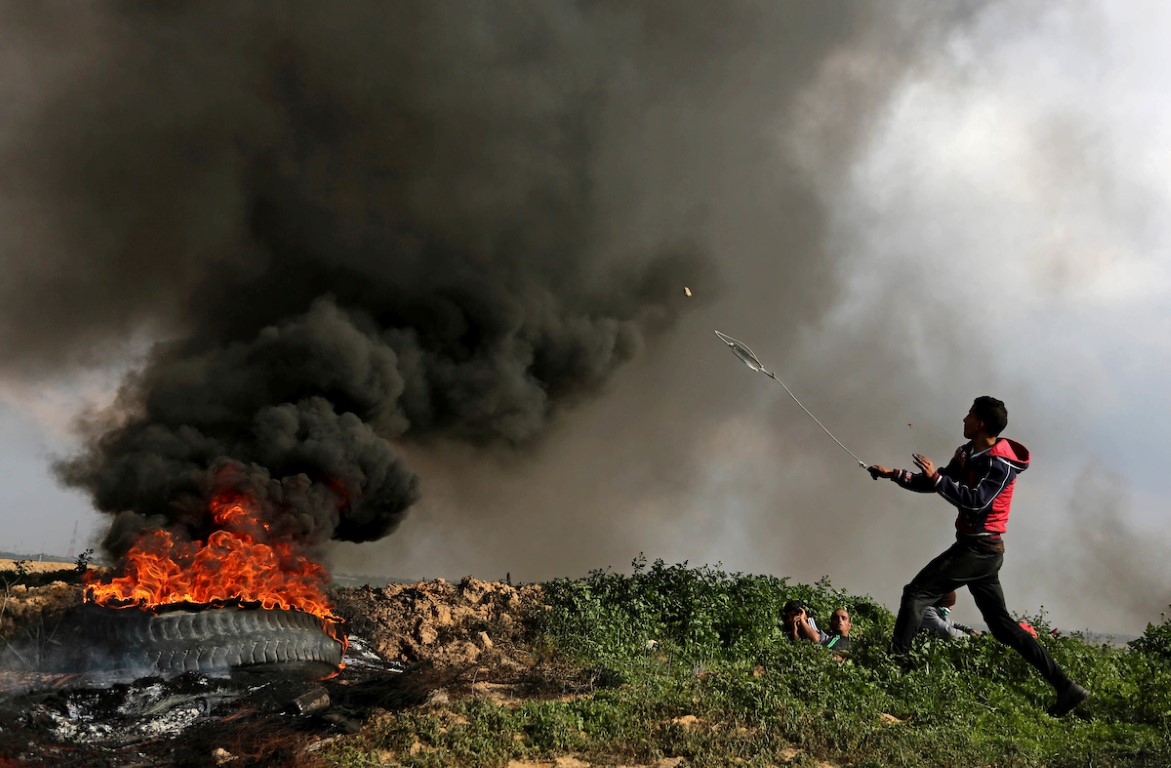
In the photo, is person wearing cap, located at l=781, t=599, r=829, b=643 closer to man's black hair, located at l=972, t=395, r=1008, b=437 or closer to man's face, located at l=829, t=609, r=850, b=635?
man's face, located at l=829, t=609, r=850, b=635

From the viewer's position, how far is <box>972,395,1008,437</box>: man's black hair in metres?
7.39

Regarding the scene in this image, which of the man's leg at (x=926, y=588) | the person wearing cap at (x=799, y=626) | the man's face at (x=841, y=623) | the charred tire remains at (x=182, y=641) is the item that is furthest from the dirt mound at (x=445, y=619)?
the man's leg at (x=926, y=588)

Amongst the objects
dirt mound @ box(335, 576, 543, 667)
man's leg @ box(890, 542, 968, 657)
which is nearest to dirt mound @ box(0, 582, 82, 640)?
dirt mound @ box(335, 576, 543, 667)

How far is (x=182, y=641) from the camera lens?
312 inches

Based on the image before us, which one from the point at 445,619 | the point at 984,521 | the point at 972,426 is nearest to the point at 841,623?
the point at 984,521

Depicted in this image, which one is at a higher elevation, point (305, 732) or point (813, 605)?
point (813, 605)

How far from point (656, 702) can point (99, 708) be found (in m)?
5.09

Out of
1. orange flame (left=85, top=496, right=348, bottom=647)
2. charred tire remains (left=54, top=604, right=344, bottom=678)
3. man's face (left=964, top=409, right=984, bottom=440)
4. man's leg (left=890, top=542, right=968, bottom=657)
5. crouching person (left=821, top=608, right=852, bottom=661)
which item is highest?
man's face (left=964, top=409, right=984, bottom=440)

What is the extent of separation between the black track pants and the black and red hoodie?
0.93 ft

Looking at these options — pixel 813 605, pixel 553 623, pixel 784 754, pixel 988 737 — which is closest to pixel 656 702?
pixel 784 754

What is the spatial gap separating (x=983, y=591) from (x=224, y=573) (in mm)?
8492

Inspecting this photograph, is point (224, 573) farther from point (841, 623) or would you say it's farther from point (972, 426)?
point (972, 426)

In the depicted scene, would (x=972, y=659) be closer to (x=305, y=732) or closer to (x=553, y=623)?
(x=553, y=623)

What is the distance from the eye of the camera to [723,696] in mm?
7570
